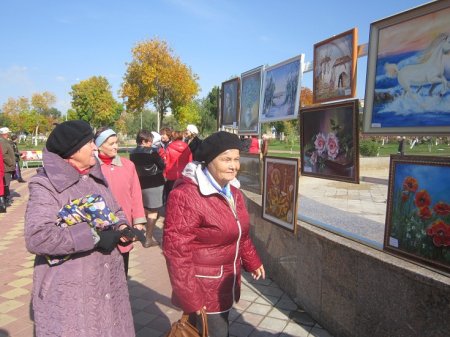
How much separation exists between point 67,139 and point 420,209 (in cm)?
229

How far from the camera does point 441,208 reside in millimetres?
2334

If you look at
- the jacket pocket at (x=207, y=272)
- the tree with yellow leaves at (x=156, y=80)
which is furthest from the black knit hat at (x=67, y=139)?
the tree with yellow leaves at (x=156, y=80)

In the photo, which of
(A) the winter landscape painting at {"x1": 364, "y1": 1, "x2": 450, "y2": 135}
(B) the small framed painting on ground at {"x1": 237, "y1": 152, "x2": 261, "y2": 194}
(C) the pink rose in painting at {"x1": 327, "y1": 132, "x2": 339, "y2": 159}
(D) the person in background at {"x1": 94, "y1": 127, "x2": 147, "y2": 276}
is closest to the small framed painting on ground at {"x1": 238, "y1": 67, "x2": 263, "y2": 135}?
(B) the small framed painting on ground at {"x1": 237, "y1": 152, "x2": 261, "y2": 194}

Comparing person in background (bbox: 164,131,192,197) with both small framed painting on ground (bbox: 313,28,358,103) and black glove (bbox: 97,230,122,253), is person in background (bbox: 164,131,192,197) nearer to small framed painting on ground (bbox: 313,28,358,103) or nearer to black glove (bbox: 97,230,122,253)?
small framed painting on ground (bbox: 313,28,358,103)

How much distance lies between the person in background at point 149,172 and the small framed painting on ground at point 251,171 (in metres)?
1.54

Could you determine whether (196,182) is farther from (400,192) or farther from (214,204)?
(400,192)

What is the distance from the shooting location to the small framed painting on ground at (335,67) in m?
3.03

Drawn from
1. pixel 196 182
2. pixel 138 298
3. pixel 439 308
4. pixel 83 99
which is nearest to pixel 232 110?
pixel 138 298

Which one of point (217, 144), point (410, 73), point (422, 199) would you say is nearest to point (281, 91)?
point (410, 73)

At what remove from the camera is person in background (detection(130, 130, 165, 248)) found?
6.12 metres

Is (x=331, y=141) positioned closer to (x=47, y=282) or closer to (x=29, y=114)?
(x=47, y=282)

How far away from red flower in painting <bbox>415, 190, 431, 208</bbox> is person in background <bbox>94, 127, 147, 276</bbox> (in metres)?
2.58

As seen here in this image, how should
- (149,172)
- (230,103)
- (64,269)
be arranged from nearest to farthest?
1. (64,269)
2. (230,103)
3. (149,172)

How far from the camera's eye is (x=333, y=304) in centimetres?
334
